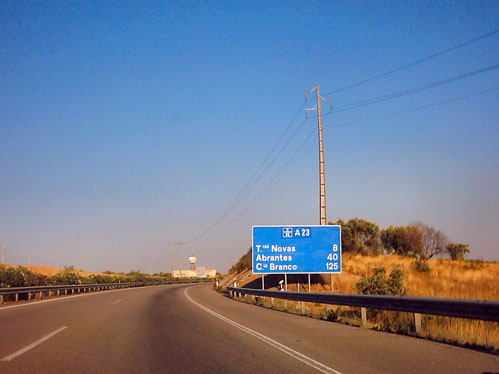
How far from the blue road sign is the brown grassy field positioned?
2061 mm

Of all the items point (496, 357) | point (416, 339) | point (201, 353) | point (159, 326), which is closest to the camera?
point (496, 357)

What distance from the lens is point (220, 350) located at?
10.2 m

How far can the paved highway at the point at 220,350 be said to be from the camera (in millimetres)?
8320

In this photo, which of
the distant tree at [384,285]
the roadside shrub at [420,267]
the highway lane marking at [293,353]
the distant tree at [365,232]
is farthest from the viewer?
the distant tree at [365,232]

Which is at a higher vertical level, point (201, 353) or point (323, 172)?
point (323, 172)

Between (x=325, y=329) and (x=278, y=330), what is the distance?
1.31 meters

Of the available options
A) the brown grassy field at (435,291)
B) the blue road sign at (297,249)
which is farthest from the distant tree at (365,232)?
the blue road sign at (297,249)

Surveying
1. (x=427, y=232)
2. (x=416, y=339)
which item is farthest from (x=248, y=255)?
(x=416, y=339)

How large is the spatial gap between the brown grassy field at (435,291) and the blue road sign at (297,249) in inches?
81.1

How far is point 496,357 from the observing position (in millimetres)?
8844

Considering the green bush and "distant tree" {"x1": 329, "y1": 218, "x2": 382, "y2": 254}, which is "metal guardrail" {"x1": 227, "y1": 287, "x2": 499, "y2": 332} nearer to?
the green bush

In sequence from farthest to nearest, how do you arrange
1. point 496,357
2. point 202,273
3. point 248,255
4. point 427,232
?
point 202,273, point 248,255, point 427,232, point 496,357

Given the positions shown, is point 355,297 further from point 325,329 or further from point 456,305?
point 456,305

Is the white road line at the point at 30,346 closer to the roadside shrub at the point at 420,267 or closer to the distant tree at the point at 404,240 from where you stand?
the roadside shrub at the point at 420,267
